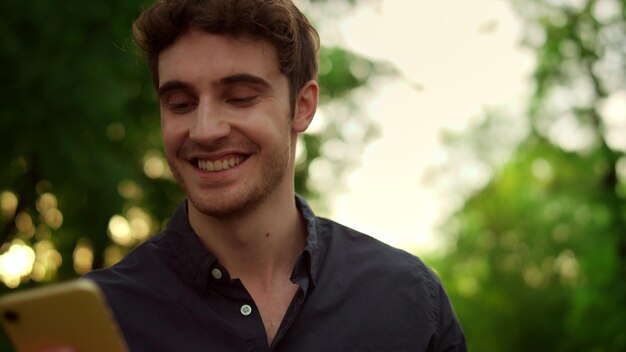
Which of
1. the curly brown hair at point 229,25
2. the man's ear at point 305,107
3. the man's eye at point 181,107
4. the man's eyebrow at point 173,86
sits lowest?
the man's ear at point 305,107

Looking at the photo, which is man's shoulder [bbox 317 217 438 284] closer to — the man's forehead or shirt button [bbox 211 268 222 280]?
shirt button [bbox 211 268 222 280]

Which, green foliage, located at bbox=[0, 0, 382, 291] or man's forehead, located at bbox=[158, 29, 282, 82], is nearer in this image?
man's forehead, located at bbox=[158, 29, 282, 82]

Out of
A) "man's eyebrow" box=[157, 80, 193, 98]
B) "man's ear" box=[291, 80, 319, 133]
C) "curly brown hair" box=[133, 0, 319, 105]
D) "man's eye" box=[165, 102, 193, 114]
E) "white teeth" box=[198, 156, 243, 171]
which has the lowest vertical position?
"white teeth" box=[198, 156, 243, 171]

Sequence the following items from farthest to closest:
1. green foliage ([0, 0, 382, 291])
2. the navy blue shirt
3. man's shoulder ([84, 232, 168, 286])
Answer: green foliage ([0, 0, 382, 291])
man's shoulder ([84, 232, 168, 286])
the navy blue shirt

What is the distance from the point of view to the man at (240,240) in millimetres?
2605

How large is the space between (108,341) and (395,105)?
1627 centimetres

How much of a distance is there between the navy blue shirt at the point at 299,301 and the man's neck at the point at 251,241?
0.05m

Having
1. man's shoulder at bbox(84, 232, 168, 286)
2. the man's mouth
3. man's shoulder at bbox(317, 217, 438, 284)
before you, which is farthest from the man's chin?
man's shoulder at bbox(317, 217, 438, 284)

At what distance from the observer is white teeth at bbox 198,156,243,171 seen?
262cm

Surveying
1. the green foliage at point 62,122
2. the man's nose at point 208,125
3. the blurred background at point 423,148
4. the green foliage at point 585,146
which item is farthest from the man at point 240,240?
the green foliage at point 585,146

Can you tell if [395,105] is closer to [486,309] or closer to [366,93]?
[366,93]

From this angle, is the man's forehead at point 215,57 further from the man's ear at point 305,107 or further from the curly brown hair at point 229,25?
the man's ear at point 305,107

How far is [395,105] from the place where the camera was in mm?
17672

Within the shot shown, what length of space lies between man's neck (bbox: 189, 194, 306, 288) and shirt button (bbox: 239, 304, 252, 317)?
5.7 inches
